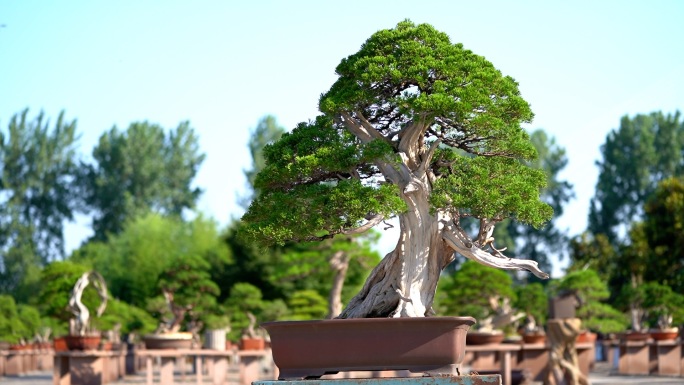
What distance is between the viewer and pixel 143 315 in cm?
2252

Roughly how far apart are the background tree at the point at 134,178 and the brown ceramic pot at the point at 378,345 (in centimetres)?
3622

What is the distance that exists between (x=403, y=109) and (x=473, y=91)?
0.34 meters

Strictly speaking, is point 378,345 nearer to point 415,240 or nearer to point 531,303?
point 415,240

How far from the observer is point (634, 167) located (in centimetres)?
3906

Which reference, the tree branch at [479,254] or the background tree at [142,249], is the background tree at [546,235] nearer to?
the background tree at [142,249]

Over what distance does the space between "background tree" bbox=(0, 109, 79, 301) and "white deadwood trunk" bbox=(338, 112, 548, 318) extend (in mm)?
34002

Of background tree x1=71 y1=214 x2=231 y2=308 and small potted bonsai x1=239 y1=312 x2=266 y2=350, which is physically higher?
background tree x1=71 y1=214 x2=231 y2=308

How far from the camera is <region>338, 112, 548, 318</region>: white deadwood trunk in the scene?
186 inches

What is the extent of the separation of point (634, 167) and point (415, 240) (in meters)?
36.1

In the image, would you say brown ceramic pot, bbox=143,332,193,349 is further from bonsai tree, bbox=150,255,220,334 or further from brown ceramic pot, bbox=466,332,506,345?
brown ceramic pot, bbox=466,332,506,345

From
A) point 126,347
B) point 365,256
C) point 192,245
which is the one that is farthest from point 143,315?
point 192,245

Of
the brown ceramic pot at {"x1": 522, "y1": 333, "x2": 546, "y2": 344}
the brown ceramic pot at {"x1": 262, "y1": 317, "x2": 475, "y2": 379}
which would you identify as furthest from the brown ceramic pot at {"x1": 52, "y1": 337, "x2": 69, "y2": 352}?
the brown ceramic pot at {"x1": 262, "y1": 317, "x2": 475, "y2": 379}

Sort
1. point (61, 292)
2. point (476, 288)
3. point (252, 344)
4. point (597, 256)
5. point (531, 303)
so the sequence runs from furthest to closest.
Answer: point (597, 256) < point (61, 292) < point (531, 303) < point (476, 288) < point (252, 344)

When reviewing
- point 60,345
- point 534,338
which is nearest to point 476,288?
point 534,338
